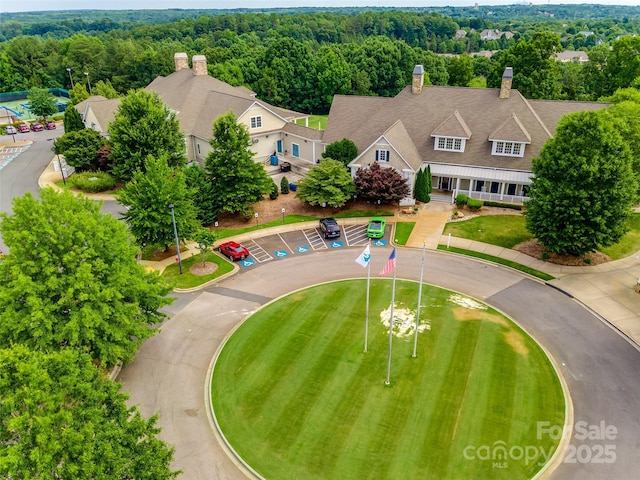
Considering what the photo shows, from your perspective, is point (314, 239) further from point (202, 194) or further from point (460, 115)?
point (460, 115)

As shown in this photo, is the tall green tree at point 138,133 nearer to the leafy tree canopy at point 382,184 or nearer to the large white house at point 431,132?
the large white house at point 431,132

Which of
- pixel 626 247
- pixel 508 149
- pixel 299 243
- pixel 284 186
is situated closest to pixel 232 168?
pixel 284 186

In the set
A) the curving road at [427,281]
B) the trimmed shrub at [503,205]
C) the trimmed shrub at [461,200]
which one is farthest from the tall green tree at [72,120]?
the trimmed shrub at [503,205]

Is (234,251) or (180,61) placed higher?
(180,61)

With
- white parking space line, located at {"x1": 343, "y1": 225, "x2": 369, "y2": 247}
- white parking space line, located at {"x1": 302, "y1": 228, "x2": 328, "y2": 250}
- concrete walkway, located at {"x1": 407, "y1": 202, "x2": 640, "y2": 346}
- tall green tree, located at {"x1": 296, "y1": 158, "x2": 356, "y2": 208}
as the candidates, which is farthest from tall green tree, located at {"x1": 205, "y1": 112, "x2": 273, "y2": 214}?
concrete walkway, located at {"x1": 407, "y1": 202, "x2": 640, "y2": 346}

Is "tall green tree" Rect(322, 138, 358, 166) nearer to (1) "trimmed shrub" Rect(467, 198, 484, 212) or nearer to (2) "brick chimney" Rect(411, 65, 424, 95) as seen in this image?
(2) "brick chimney" Rect(411, 65, 424, 95)

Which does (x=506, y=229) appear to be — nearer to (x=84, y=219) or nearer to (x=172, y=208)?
(x=172, y=208)
